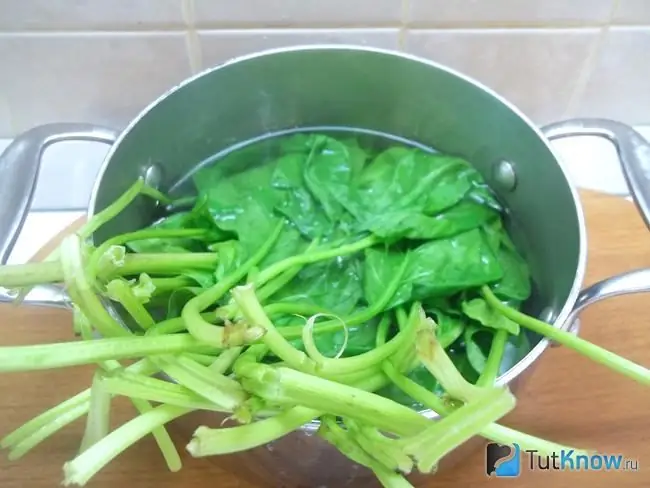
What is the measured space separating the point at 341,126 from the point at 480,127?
0.44 feet

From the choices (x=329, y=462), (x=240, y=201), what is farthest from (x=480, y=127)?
(x=329, y=462)

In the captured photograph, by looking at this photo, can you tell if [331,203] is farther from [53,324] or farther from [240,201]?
[53,324]

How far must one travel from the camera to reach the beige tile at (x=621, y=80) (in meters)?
0.70

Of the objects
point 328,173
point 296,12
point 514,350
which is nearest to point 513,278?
point 514,350

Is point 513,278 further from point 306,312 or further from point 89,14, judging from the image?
point 89,14

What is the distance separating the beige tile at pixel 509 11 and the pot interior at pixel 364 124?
2.5 inches

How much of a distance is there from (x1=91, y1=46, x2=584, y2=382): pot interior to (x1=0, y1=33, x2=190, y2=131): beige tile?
75mm

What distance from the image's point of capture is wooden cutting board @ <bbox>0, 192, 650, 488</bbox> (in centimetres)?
57

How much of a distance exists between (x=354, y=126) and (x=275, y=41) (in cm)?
11

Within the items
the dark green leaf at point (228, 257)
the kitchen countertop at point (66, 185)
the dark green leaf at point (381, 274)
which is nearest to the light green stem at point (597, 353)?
Answer: the dark green leaf at point (381, 274)

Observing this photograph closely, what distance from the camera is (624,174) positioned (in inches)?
22.1

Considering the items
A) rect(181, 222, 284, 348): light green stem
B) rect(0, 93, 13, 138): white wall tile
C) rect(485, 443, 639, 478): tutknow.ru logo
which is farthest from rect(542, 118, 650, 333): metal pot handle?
rect(0, 93, 13, 138): white wall tile

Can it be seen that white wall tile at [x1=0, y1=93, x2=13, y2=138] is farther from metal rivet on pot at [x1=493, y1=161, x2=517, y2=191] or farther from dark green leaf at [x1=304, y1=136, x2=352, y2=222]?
metal rivet on pot at [x1=493, y1=161, x2=517, y2=191]

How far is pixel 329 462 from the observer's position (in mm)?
488
